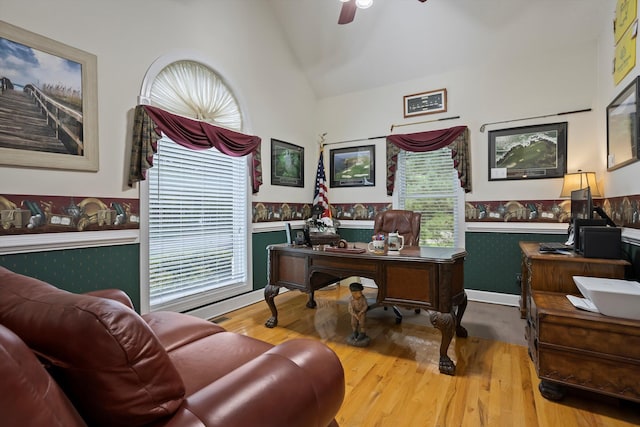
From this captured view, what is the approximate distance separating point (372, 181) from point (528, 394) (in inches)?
128

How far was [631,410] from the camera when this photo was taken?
70.7 inches

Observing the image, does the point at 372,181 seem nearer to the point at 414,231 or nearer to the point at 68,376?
the point at 414,231

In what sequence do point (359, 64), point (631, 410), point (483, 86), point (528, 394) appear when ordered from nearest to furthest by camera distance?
point (631, 410)
point (528, 394)
point (483, 86)
point (359, 64)

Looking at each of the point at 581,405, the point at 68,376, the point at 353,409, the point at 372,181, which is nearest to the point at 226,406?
the point at 68,376

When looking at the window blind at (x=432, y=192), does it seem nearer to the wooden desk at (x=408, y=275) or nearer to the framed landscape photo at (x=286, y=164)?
the framed landscape photo at (x=286, y=164)

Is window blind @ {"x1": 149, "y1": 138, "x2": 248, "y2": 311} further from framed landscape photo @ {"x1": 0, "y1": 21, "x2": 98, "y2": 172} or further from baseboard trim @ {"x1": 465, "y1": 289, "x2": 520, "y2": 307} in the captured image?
baseboard trim @ {"x1": 465, "y1": 289, "x2": 520, "y2": 307}

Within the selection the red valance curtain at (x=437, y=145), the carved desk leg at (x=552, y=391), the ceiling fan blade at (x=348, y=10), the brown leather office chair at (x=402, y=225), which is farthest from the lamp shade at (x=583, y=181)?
the ceiling fan blade at (x=348, y=10)

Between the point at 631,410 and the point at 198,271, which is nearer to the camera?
the point at 631,410

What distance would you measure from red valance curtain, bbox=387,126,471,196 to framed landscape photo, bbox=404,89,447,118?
32 centimetres

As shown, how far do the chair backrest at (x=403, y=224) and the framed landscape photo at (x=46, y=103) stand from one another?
8.83ft

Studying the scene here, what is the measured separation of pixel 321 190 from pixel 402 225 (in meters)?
1.83

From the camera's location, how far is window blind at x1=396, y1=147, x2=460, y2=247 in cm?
423

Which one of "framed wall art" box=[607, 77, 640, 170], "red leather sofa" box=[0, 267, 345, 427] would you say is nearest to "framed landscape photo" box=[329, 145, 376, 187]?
"framed wall art" box=[607, 77, 640, 170]

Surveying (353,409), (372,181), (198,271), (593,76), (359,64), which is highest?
(359,64)
